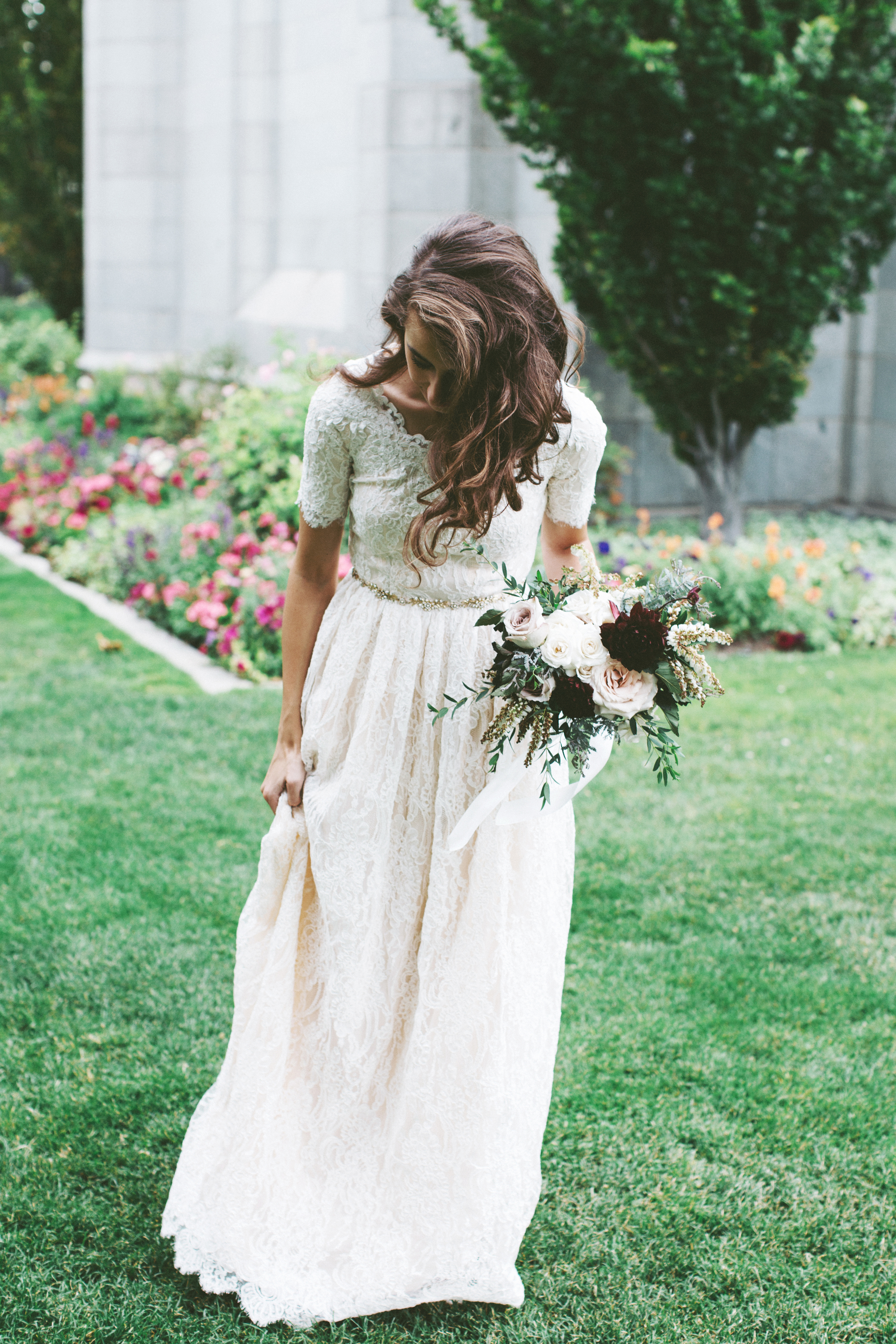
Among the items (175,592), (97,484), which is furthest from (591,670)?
(97,484)

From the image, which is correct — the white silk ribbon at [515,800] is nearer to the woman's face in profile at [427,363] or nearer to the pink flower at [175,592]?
the woman's face in profile at [427,363]

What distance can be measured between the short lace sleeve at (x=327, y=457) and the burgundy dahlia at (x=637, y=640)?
2.08ft

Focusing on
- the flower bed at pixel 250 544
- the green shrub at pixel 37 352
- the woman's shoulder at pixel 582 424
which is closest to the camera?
the woman's shoulder at pixel 582 424

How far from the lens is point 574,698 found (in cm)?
202

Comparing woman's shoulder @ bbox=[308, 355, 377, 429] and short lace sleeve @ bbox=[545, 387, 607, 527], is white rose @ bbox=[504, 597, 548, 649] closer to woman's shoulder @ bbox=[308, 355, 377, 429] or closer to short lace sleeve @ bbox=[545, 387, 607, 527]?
short lace sleeve @ bbox=[545, 387, 607, 527]

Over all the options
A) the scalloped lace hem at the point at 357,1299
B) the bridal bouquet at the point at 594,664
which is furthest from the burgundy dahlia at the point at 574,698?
the scalloped lace hem at the point at 357,1299

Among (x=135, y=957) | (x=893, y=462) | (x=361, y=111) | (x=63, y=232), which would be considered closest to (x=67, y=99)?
(x=63, y=232)

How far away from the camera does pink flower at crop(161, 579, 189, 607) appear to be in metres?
7.23

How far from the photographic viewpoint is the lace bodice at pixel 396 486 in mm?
2240

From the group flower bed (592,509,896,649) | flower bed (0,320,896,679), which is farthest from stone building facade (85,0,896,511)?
flower bed (592,509,896,649)

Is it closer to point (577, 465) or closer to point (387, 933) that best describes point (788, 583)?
point (577, 465)

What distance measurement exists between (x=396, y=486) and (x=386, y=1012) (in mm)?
1037

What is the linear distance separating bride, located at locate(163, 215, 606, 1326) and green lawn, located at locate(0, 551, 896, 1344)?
0.15 meters

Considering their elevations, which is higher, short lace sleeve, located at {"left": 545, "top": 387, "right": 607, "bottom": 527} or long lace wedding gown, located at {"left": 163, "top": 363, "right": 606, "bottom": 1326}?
short lace sleeve, located at {"left": 545, "top": 387, "right": 607, "bottom": 527}
